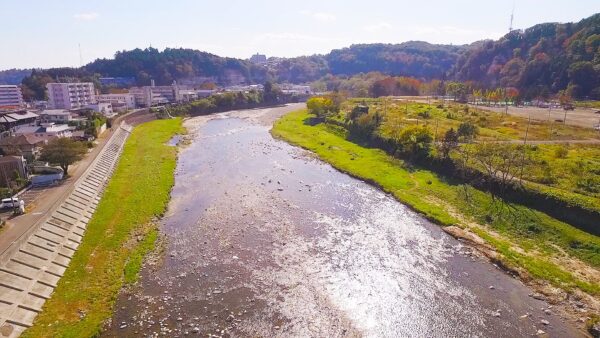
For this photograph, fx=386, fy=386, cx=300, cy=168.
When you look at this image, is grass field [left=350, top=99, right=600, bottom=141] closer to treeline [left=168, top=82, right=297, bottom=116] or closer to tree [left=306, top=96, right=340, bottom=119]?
tree [left=306, top=96, right=340, bottom=119]

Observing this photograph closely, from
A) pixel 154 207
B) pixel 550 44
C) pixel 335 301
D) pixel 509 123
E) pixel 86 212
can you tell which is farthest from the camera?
pixel 550 44

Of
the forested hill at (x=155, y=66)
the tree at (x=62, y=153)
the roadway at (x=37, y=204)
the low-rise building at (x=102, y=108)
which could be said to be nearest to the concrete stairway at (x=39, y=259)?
the roadway at (x=37, y=204)

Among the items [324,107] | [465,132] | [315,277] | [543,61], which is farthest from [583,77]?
[315,277]

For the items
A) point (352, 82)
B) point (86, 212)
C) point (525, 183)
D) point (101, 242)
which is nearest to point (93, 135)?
point (86, 212)

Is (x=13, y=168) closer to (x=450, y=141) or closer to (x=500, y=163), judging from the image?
(x=450, y=141)

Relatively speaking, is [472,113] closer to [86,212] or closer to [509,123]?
[509,123]

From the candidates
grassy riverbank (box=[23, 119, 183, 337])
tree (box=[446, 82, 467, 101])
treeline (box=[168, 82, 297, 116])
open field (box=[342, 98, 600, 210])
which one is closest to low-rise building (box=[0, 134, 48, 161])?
grassy riverbank (box=[23, 119, 183, 337])
